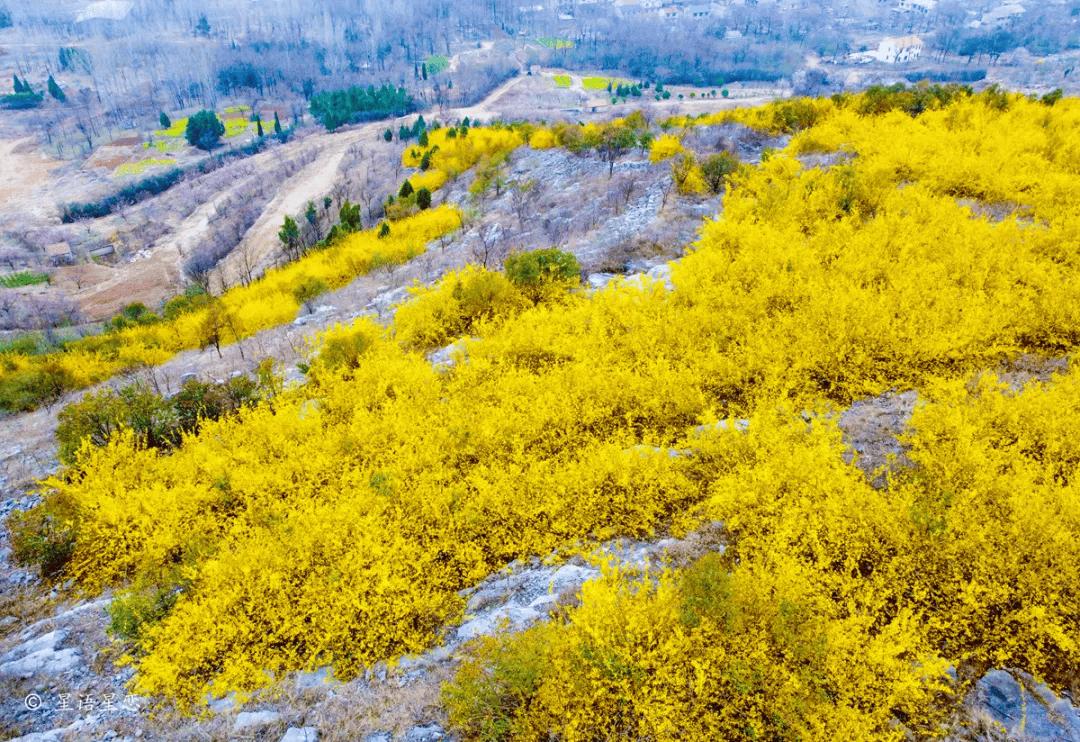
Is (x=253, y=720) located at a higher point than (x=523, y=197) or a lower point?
lower

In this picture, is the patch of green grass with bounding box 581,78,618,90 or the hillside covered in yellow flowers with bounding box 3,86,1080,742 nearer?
the hillside covered in yellow flowers with bounding box 3,86,1080,742

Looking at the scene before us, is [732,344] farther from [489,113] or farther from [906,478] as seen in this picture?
[489,113]

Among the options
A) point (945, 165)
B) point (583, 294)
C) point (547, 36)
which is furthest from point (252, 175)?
point (547, 36)

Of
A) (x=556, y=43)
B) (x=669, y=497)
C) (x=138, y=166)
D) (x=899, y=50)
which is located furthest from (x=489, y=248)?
A: (x=556, y=43)

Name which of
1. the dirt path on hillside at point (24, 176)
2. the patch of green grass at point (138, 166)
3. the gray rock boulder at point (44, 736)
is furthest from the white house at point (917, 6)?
the gray rock boulder at point (44, 736)

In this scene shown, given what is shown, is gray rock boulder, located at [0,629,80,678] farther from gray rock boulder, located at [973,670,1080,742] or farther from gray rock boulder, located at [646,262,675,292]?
gray rock boulder, located at [646,262,675,292]

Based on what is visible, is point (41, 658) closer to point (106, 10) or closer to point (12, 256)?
point (12, 256)

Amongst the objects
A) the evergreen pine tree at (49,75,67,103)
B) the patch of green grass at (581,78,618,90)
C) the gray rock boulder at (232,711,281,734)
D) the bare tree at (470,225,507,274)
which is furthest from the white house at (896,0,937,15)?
the gray rock boulder at (232,711,281,734)
